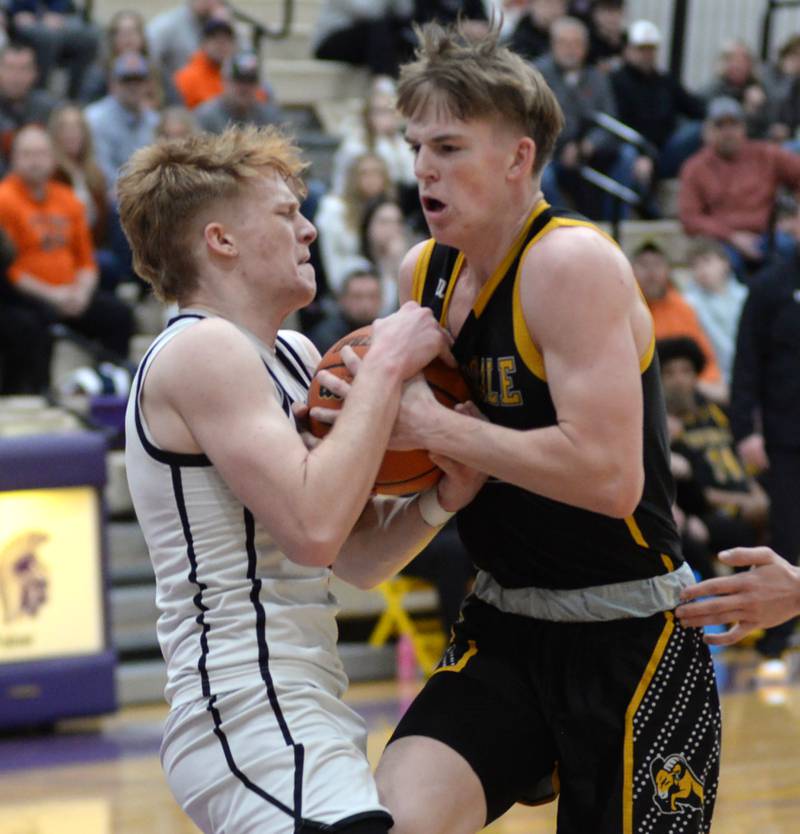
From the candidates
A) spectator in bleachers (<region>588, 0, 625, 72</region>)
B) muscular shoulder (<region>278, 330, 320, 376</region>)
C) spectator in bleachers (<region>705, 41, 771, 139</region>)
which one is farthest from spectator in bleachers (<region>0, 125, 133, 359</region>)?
spectator in bleachers (<region>705, 41, 771, 139</region>)

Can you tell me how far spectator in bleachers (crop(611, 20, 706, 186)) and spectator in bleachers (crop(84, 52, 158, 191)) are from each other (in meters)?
4.20

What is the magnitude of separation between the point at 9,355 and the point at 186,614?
200 inches

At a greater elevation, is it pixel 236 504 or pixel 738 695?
pixel 236 504

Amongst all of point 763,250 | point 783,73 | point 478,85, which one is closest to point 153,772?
point 478,85

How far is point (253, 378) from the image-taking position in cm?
250

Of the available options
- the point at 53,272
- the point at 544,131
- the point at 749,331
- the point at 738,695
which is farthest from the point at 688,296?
the point at 544,131

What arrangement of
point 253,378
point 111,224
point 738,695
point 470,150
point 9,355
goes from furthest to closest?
point 111,224
point 9,355
point 738,695
point 470,150
point 253,378

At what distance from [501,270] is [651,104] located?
9.42 metres

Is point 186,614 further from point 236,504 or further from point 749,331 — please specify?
point 749,331

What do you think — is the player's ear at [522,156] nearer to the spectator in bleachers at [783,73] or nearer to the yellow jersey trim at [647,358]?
the yellow jersey trim at [647,358]

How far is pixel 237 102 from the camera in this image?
9.11m

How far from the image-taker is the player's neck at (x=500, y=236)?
2.77 m

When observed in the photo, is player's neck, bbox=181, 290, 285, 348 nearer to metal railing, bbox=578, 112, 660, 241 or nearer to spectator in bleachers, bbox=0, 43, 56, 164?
spectator in bleachers, bbox=0, 43, 56, 164

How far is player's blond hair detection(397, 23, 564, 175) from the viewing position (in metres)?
2.69
